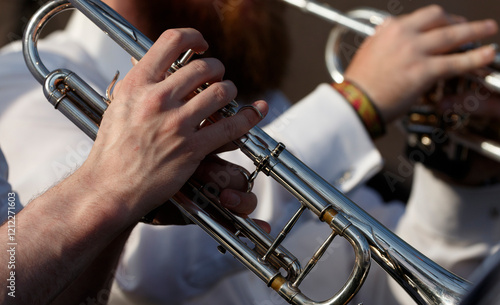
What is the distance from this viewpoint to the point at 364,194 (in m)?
1.45

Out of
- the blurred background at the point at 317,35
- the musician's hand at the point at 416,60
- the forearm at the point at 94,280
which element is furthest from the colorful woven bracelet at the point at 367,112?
the blurred background at the point at 317,35

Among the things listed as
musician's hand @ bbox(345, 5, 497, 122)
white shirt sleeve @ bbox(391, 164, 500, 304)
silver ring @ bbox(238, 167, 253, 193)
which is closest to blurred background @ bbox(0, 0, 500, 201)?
white shirt sleeve @ bbox(391, 164, 500, 304)

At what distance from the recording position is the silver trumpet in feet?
2.26

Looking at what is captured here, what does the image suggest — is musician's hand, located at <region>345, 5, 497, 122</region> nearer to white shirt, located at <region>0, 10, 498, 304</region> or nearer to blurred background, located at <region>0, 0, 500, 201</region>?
white shirt, located at <region>0, 10, 498, 304</region>

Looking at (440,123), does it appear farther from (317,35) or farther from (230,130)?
(317,35)

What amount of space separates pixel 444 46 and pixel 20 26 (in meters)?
1.62

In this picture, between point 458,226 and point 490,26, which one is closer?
point 490,26

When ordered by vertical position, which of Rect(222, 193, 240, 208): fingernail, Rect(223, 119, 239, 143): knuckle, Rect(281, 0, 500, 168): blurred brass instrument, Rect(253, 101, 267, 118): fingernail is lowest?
Rect(222, 193, 240, 208): fingernail

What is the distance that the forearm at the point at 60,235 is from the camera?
0.59 m

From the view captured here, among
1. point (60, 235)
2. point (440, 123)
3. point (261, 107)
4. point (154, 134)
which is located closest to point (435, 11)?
point (440, 123)

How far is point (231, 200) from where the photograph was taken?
2.40ft

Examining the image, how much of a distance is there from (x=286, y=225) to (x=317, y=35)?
1526 millimetres

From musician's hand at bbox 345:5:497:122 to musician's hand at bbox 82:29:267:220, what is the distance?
0.53 m

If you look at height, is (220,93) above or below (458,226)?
below
